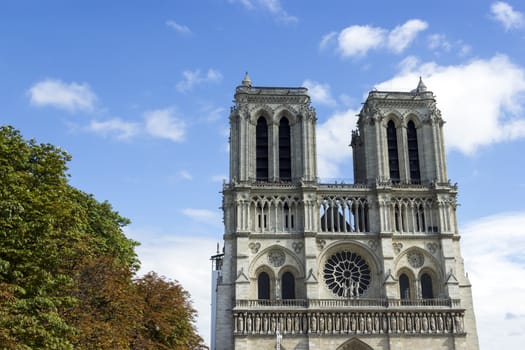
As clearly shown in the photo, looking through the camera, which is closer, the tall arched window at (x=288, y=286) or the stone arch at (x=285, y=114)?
the tall arched window at (x=288, y=286)

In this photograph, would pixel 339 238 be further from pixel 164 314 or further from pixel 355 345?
pixel 164 314

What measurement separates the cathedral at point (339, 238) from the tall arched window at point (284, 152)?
88 millimetres

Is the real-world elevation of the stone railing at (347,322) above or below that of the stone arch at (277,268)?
below

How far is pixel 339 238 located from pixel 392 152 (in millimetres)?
9333

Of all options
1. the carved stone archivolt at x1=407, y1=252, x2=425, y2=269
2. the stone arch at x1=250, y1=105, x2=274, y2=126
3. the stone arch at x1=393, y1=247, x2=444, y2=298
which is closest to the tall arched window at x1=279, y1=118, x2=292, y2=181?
the stone arch at x1=250, y1=105, x2=274, y2=126

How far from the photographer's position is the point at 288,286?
50750 millimetres

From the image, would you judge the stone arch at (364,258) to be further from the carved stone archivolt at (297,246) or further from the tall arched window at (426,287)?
the tall arched window at (426,287)

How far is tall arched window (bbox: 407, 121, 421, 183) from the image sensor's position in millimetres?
54781

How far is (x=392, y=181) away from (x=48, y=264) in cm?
3626

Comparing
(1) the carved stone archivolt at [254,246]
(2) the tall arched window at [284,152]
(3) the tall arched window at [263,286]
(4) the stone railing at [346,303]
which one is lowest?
(4) the stone railing at [346,303]

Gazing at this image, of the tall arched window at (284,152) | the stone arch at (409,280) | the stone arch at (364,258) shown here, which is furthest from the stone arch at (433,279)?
the tall arched window at (284,152)

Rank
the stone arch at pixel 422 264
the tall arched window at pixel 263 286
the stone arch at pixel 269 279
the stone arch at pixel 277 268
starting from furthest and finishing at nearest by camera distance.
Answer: the stone arch at pixel 422 264 → the tall arched window at pixel 263 286 → the stone arch at pixel 269 279 → the stone arch at pixel 277 268

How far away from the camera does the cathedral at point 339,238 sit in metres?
48.3

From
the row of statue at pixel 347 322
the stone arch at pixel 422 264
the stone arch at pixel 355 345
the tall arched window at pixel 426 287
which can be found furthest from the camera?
the tall arched window at pixel 426 287
